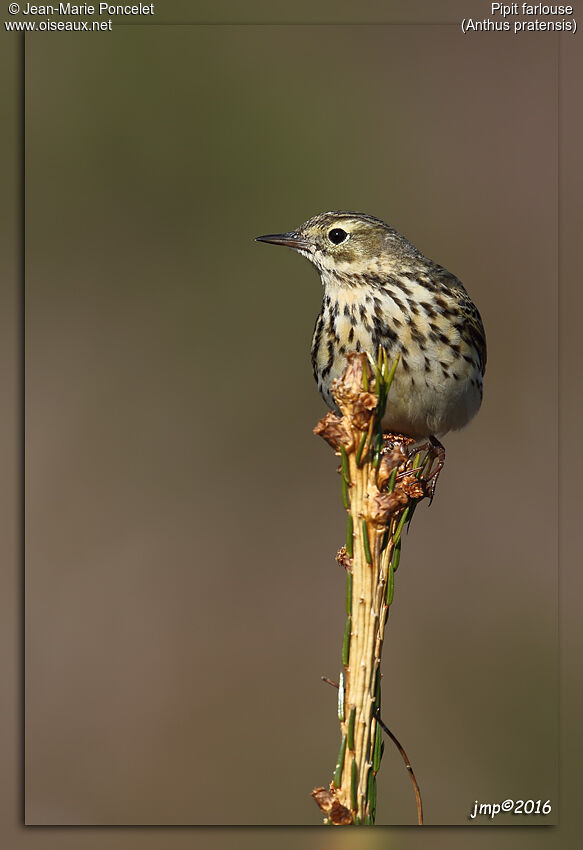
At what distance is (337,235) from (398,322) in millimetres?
602

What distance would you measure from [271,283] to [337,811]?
12.1ft

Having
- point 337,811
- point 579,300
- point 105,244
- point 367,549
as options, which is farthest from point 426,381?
point 105,244

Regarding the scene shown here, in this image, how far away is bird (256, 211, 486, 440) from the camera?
3.95m

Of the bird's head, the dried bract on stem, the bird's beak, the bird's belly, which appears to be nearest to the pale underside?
the bird's belly

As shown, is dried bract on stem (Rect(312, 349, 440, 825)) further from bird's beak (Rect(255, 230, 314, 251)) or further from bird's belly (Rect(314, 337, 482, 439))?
bird's beak (Rect(255, 230, 314, 251))

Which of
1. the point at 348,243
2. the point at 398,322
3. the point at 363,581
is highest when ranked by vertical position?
the point at 348,243

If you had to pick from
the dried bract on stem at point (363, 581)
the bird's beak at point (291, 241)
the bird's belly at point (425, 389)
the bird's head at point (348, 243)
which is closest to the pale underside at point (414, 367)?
the bird's belly at point (425, 389)

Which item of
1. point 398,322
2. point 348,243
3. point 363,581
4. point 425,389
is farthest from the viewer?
point 348,243

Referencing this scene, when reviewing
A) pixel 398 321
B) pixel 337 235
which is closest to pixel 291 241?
pixel 337 235

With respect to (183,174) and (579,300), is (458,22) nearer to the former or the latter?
(579,300)

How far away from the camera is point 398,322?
4.10 metres

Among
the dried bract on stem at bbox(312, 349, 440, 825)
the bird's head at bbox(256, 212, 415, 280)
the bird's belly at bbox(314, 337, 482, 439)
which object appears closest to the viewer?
the dried bract on stem at bbox(312, 349, 440, 825)

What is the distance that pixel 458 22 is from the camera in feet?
13.7

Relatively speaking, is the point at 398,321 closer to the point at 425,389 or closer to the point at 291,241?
the point at 425,389
